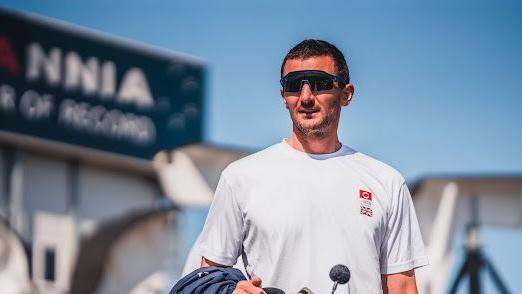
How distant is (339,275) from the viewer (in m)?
3.54

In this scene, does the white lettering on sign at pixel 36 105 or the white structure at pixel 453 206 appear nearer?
the white lettering on sign at pixel 36 105

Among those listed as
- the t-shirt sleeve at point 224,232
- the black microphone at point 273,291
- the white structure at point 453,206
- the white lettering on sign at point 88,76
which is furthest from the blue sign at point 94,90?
the black microphone at point 273,291

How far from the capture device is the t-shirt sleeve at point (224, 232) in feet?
12.1

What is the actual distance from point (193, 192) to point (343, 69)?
43.9ft

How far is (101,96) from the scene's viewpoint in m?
17.6

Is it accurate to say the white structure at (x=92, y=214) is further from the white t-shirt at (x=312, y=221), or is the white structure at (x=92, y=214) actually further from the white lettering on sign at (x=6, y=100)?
the white t-shirt at (x=312, y=221)

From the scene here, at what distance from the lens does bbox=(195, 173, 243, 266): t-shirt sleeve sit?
3.70m

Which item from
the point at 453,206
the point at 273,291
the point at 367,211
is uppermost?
the point at 367,211

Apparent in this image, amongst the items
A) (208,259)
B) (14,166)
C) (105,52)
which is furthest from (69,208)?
(208,259)

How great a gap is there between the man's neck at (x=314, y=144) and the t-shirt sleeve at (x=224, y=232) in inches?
11.0

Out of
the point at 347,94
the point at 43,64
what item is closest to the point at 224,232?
the point at 347,94

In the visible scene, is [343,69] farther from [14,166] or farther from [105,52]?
[105,52]

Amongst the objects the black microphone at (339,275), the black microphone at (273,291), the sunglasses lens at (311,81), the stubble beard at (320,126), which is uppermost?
the sunglasses lens at (311,81)

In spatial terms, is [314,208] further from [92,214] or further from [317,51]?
[92,214]
